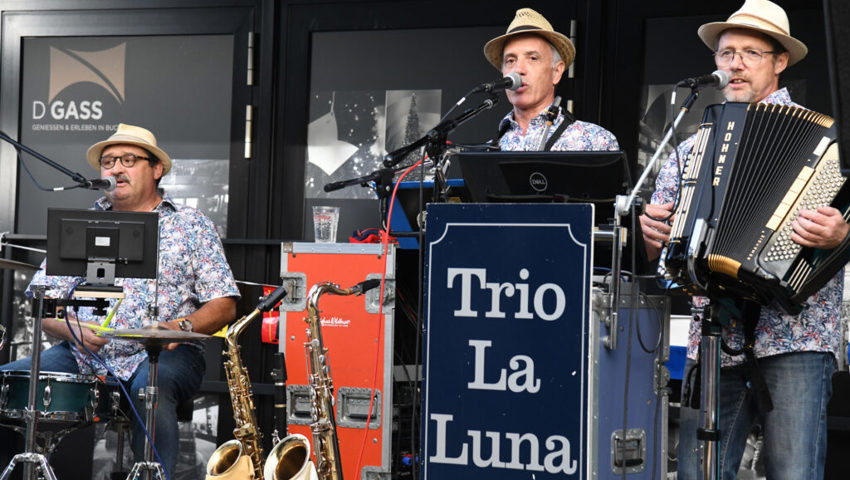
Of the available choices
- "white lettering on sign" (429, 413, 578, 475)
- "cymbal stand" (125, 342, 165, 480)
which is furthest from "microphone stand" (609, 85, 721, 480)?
"cymbal stand" (125, 342, 165, 480)

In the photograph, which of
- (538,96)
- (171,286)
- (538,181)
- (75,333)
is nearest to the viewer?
(538,181)

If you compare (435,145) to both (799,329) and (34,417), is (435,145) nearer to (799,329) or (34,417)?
(799,329)

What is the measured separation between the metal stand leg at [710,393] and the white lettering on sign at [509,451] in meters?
0.50

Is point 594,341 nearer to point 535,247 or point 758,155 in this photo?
point 535,247

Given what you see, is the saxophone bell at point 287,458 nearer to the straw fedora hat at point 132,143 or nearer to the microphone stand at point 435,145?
the microphone stand at point 435,145

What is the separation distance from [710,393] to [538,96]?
5.40ft

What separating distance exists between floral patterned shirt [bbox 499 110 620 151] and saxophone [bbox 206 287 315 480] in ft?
3.68

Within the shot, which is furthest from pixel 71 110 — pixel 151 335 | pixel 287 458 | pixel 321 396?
pixel 287 458

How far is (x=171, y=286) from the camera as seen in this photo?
4566 mm

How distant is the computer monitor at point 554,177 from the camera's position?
2881mm

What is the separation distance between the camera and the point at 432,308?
2.75 metres

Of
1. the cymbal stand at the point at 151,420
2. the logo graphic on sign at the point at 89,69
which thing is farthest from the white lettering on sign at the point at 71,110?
the cymbal stand at the point at 151,420

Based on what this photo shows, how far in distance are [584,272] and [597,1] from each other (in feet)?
8.94

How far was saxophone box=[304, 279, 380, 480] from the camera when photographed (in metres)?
3.85
